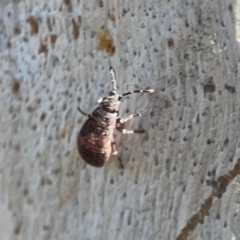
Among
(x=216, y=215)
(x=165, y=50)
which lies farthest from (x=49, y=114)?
(x=216, y=215)

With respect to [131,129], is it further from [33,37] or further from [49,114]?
[33,37]

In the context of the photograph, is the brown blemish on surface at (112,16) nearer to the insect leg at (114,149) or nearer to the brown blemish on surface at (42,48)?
the brown blemish on surface at (42,48)

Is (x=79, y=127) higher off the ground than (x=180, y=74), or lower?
lower

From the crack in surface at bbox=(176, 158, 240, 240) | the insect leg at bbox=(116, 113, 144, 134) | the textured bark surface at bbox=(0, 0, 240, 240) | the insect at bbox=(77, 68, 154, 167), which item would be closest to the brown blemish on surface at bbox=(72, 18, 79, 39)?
the textured bark surface at bbox=(0, 0, 240, 240)

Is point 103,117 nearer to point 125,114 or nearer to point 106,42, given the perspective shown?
point 125,114

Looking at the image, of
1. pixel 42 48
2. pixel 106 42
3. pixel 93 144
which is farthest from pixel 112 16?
pixel 93 144

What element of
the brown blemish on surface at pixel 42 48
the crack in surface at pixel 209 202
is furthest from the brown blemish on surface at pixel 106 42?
the crack in surface at pixel 209 202

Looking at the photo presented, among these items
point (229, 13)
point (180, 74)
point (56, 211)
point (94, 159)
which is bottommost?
point (56, 211)
